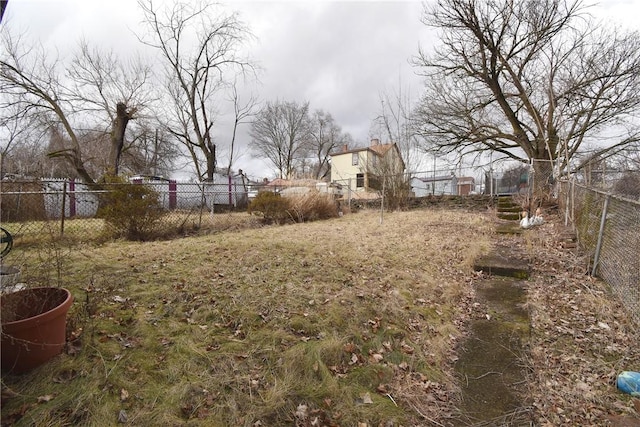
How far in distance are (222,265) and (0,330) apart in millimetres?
2595

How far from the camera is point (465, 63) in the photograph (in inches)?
513

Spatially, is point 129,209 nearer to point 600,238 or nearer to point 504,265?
point 504,265

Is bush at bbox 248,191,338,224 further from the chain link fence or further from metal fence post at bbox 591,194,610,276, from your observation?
metal fence post at bbox 591,194,610,276

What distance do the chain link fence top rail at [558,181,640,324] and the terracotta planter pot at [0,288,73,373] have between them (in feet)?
15.5

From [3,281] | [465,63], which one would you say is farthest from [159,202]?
[465,63]

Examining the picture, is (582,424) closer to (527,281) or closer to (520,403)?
(520,403)

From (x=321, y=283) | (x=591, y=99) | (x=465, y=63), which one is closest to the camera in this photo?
(x=321, y=283)

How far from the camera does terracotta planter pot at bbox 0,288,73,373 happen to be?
1.75 meters

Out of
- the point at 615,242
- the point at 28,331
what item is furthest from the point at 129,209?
the point at 615,242

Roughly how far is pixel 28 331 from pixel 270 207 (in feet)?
26.2

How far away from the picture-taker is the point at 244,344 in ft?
8.06

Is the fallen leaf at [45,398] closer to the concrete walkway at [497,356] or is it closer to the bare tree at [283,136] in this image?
the concrete walkway at [497,356]

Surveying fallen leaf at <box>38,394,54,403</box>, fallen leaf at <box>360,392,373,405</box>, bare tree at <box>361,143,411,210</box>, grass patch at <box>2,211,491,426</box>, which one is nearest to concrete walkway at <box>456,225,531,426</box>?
grass patch at <box>2,211,491,426</box>

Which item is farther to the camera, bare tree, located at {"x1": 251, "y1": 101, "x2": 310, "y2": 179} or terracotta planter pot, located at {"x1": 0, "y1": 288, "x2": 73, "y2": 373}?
bare tree, located at {"x1": 251, "y1": 101, "x2": 310, "y2": 179}
